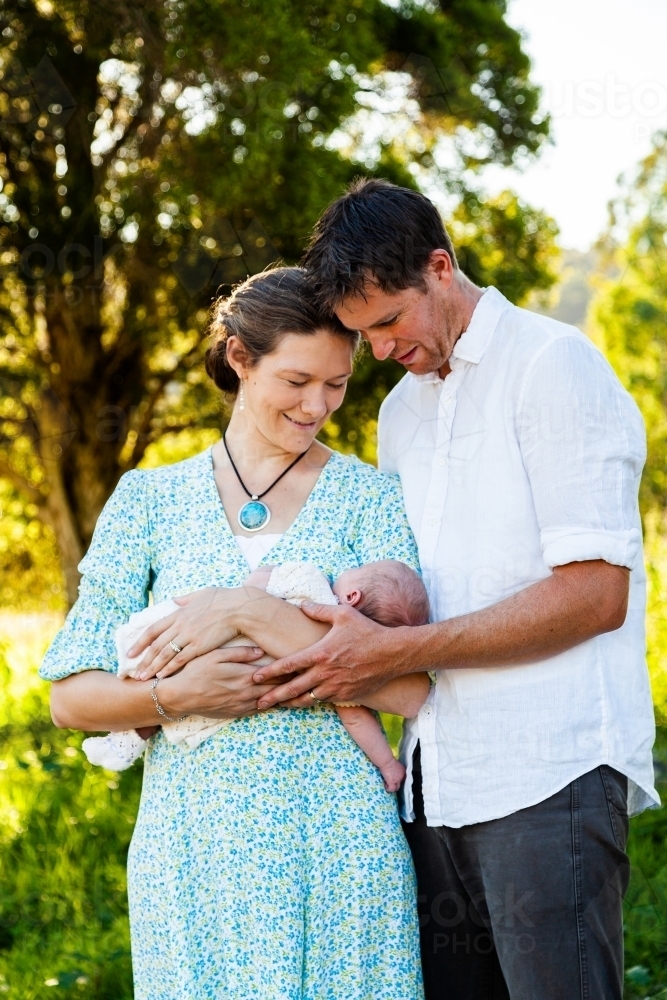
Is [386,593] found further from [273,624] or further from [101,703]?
[101,703]

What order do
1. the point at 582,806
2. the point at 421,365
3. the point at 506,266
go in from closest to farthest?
the point at 582,806
the point at 421,365
the point at 506,266

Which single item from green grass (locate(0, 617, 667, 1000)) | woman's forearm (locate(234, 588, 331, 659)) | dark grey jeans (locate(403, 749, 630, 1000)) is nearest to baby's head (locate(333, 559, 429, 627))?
woman's forearm (locate(234, 588, 331, 659))

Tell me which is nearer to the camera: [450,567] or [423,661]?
[423,661]

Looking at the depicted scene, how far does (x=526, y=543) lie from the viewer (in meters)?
1.85

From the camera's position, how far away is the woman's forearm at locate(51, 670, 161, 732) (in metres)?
1.85

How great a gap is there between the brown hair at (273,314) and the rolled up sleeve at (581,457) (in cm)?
46

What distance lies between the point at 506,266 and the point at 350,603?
14.9 ft

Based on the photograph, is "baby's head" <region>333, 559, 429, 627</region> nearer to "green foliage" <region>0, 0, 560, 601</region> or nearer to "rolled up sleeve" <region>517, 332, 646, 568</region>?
"rolled up sleeve" <region>517, 332, 646, 568</region>

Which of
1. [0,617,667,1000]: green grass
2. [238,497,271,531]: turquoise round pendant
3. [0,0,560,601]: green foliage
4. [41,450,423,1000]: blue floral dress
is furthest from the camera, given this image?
[0,0,560,601]: green foliage

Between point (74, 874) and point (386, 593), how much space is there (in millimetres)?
2373

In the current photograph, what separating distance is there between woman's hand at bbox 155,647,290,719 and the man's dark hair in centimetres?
72

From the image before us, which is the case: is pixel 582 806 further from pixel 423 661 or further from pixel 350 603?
pixel 350 603

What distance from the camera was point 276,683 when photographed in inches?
73.3

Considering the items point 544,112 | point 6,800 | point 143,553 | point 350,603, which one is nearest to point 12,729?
point 6,800
